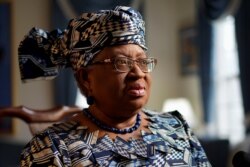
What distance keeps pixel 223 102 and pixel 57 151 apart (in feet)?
10.1

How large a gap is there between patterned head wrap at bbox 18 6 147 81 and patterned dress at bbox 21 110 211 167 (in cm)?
20

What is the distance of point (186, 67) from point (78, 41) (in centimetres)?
332

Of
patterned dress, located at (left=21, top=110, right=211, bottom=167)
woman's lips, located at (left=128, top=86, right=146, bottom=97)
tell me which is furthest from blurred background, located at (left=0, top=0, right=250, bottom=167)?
woman's lips, located at (left=128, top=86, right=146, bottom=97)

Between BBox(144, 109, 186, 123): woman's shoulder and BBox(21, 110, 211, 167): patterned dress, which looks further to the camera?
BBox(144, 109, 186, 123): woman's shoulder

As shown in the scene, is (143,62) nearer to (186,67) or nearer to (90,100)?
(90,100)

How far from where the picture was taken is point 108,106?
1162 mm

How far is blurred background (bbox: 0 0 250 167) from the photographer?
3816 millimetres

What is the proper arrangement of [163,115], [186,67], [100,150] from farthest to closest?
[186,67], [163,115], [100,150]

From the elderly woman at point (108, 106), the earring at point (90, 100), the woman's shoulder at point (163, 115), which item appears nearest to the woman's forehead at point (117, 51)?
the elderly woman at point (108, 106)

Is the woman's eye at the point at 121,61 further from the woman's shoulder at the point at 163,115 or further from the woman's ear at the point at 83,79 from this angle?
the woman's shoulder at the point at 163,115

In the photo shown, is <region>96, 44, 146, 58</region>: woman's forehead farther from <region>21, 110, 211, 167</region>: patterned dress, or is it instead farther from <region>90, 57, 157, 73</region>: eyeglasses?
<region>21, 110, 211, 167</region>: patterned dress

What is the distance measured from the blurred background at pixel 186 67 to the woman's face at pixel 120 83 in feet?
8.54

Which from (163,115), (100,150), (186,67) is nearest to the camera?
(100,150)

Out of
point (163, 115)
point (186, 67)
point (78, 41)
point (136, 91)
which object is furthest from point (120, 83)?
point (186, 67)
